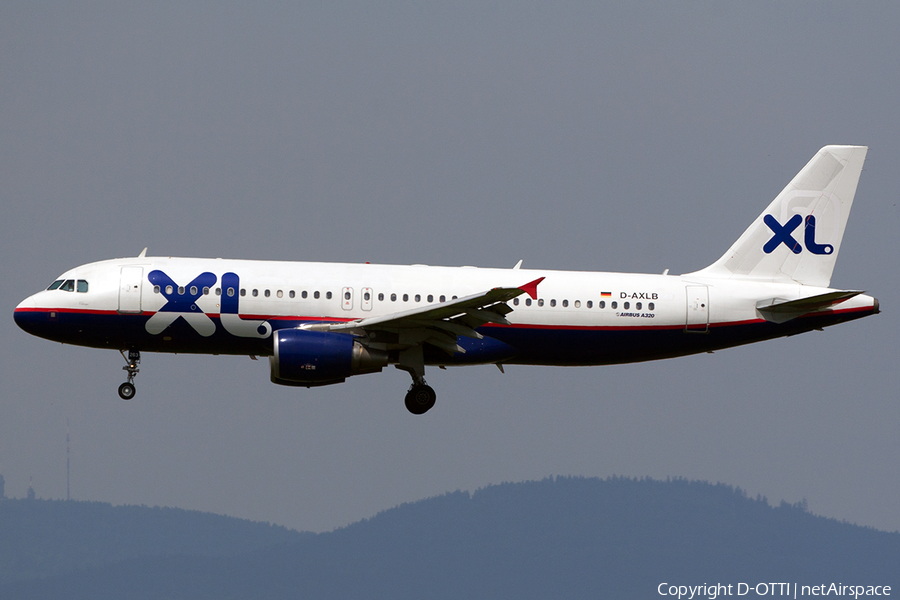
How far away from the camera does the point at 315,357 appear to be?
31344 mm

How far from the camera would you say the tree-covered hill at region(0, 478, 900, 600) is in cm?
14125

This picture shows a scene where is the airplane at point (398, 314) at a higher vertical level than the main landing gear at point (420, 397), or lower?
higher

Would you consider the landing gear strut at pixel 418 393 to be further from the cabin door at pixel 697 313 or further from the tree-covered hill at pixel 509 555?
the tree-covered hill at pixel 509 555

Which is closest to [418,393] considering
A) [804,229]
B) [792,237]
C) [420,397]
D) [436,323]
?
[420,397]

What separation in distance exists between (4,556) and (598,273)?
4776 inches

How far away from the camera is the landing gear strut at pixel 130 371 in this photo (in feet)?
113

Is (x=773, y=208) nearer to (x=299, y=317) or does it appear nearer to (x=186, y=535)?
(x=299, y=317)

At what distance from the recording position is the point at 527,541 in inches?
6033

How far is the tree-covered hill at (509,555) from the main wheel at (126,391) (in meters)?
105

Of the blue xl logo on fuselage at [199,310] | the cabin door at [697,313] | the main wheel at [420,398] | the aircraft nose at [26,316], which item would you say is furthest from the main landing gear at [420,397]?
the aircraft nose at [26,316]

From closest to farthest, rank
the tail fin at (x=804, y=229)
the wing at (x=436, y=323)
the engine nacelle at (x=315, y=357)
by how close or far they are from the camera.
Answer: the wing at (x=436, y=323) → the engine nacelle at (x=315, y=357) → the tail fin at (x=804, y=229)

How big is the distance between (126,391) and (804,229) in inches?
891

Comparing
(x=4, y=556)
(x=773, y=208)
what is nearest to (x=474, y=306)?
(x=773, y=208)

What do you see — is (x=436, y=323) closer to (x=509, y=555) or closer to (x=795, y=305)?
(x=795, y=305)
